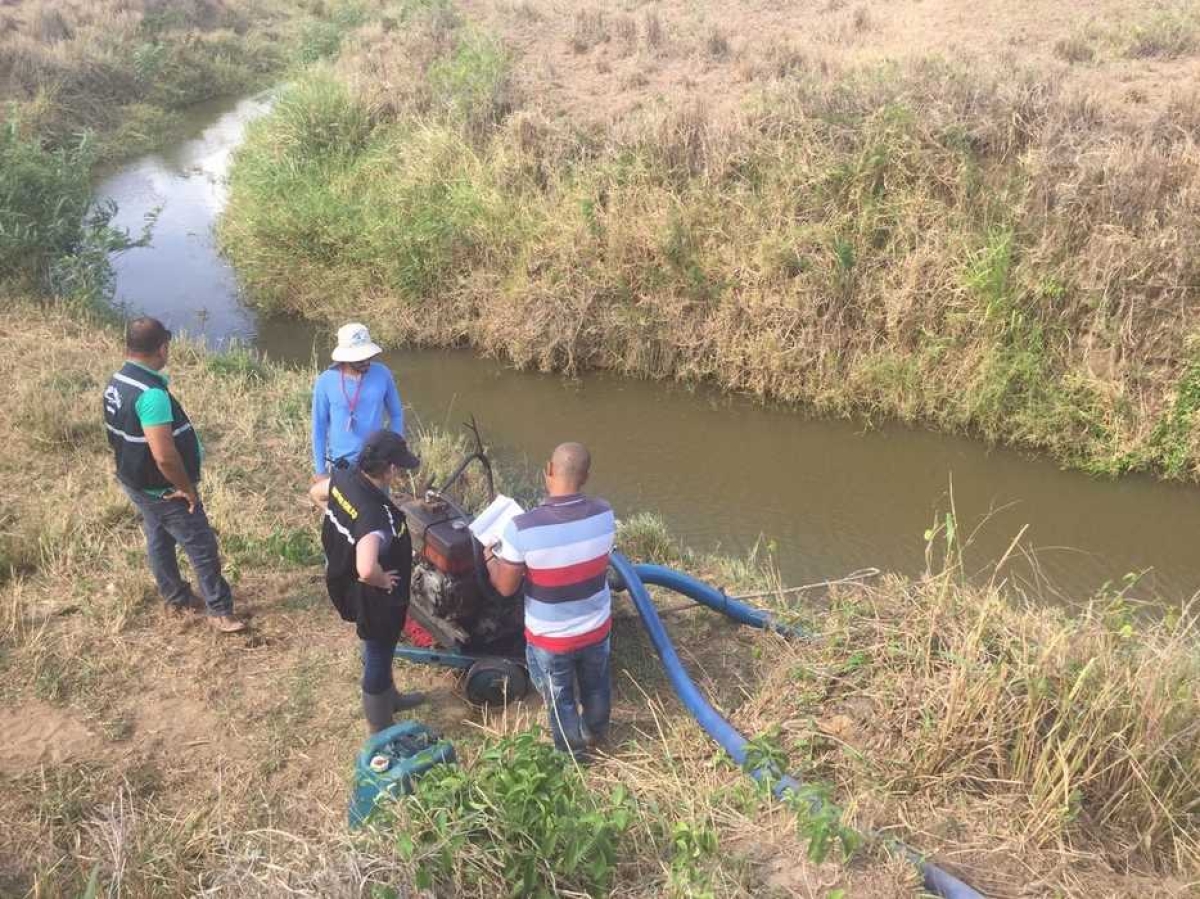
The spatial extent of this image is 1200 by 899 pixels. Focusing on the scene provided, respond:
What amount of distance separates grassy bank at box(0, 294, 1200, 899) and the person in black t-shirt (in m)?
0.64

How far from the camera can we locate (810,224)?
9.92 metres

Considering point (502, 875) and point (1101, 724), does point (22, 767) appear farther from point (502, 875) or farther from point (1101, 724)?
point (1101, 724)

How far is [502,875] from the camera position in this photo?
10.0ft

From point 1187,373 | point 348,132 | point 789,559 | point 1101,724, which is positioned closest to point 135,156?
point 348,132

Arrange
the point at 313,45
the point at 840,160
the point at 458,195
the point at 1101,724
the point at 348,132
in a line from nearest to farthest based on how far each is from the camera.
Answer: the point at 1101,724 → the point at 840,160 → the point at 458,195 → the point at 348,132 → the point at 313,45

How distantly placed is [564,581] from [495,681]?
967 millimetres

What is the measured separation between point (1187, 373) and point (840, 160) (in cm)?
394

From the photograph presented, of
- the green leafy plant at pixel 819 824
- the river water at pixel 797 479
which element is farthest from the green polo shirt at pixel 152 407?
the river water at pixel 797 479

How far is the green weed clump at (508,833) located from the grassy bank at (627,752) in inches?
0.4

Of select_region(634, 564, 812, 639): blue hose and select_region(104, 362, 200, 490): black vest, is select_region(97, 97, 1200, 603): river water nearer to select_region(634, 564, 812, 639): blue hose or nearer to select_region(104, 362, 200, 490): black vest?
select_region(634, 564, 812, 639): blue hose

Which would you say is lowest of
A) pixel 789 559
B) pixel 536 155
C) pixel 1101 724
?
pixel 789 559

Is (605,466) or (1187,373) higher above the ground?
(1187,373)

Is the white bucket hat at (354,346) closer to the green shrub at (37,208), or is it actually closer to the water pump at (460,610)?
the water pump at (460,610)

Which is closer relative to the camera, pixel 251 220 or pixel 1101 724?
pixel 1101 724
